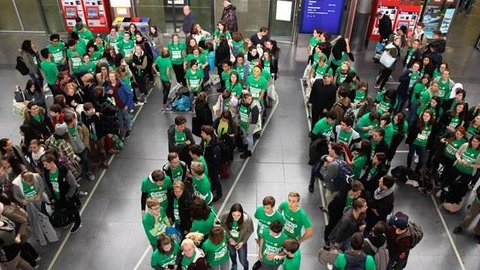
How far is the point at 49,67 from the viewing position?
9383 millimetres

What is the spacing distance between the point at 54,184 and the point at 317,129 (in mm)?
4468

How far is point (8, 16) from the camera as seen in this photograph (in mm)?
14984

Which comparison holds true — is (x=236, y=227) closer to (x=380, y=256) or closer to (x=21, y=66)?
(x=380, y=256)

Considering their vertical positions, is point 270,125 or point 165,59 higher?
point 165,59

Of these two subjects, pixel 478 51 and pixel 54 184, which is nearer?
pixel 54 184

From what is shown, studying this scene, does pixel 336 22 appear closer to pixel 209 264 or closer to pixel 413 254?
pixel 413 254

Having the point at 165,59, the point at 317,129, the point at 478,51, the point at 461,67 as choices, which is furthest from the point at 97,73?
the point at 478,51

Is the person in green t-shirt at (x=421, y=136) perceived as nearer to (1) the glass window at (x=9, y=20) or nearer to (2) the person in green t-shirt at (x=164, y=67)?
(2) the person in green t-shirt at (x=164, y=67)

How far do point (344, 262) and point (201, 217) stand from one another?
72.4 inches

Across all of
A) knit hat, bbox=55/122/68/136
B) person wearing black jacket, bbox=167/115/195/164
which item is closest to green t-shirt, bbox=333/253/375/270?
person wearing black jacket, bbox=167/115/195/164

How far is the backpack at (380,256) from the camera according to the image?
537cm

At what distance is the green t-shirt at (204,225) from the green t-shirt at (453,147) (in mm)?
4521

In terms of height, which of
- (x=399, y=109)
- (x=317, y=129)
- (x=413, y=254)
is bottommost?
(x=413, y=254)

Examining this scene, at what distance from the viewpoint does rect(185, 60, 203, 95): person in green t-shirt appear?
9.32 meters
